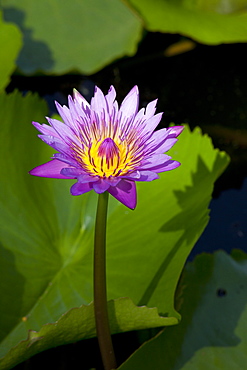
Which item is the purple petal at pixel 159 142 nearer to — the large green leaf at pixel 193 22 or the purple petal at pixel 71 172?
the purple petal at pixel 71 172

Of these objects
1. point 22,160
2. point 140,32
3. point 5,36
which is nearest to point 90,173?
point 22,160

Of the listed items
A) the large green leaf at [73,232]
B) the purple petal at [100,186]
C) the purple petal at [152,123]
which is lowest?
the large green leaf at [73,232]

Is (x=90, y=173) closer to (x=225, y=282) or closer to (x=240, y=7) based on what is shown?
(x=225, y=282)

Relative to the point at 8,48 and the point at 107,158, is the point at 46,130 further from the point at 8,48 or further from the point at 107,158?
the point at 8,48

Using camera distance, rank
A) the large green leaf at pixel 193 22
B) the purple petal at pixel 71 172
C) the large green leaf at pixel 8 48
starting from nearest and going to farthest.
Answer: the purple petal at pixel 71 172 → the large green leaf at pixel 8 48 → the large green leaf at pixel 193 22

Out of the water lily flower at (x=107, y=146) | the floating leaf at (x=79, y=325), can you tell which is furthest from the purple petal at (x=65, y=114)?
the floating leaf at (x=79, y=325)

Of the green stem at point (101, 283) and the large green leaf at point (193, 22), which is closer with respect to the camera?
the green stem at point (101, 283)
